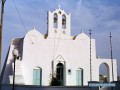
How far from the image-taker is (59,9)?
4131cm

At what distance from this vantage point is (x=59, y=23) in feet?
134

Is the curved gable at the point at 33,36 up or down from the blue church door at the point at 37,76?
up

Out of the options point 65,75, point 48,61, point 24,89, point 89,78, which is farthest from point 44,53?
point 24,89

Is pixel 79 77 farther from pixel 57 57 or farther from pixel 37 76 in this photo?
pixel 37 76

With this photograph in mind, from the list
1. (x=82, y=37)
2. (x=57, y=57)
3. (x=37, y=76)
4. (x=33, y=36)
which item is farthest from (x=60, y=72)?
(x=33, y=36)

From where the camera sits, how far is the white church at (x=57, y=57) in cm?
A: 3841

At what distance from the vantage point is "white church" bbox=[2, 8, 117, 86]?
1512 inches

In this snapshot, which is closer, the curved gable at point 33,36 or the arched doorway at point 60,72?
the curved gable at point 33,36

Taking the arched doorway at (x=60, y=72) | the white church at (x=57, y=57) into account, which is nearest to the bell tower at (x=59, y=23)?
the white church at (x=57, y=57)

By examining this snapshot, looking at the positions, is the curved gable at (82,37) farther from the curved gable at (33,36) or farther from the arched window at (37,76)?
the arched window at (37,76)

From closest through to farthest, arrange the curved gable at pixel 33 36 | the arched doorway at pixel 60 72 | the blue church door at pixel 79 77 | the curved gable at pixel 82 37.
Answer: the curved gable at pixel 33 36 < the arched doorway at pixel 60 72 < the blue church door at pixel 79 77 < the curved gable at pixel 82 37

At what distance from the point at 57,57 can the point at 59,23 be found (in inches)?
Answer: 166

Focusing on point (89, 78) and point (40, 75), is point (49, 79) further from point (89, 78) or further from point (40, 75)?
point (89, 78)

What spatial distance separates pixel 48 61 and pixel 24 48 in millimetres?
→ 3024
